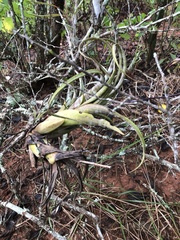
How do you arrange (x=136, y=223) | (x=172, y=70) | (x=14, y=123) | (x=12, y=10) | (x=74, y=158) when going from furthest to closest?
(x=172, y=70) < (x=14, y=123) < (x=12, y=10) < (x=136, y=223) < (x=74, y=158)

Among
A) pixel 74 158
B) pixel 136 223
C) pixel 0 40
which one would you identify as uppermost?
pixel 0 40

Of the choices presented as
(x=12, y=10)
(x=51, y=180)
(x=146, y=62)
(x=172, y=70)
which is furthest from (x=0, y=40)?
(x=51, y=180)

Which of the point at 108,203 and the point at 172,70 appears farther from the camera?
the point at 172,70

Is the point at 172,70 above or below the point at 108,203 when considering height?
above

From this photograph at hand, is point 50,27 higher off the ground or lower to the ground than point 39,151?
higher

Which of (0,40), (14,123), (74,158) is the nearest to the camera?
(74,158)

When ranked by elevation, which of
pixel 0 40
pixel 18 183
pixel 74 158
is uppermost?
pixel 0 40

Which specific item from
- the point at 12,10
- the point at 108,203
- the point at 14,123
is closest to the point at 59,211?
the point at 108,203

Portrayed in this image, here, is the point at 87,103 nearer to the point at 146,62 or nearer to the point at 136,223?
the point at 136,223

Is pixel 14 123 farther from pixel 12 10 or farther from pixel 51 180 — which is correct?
pixel 51 180

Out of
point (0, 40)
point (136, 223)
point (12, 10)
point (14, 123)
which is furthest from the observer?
point (0, 40)
